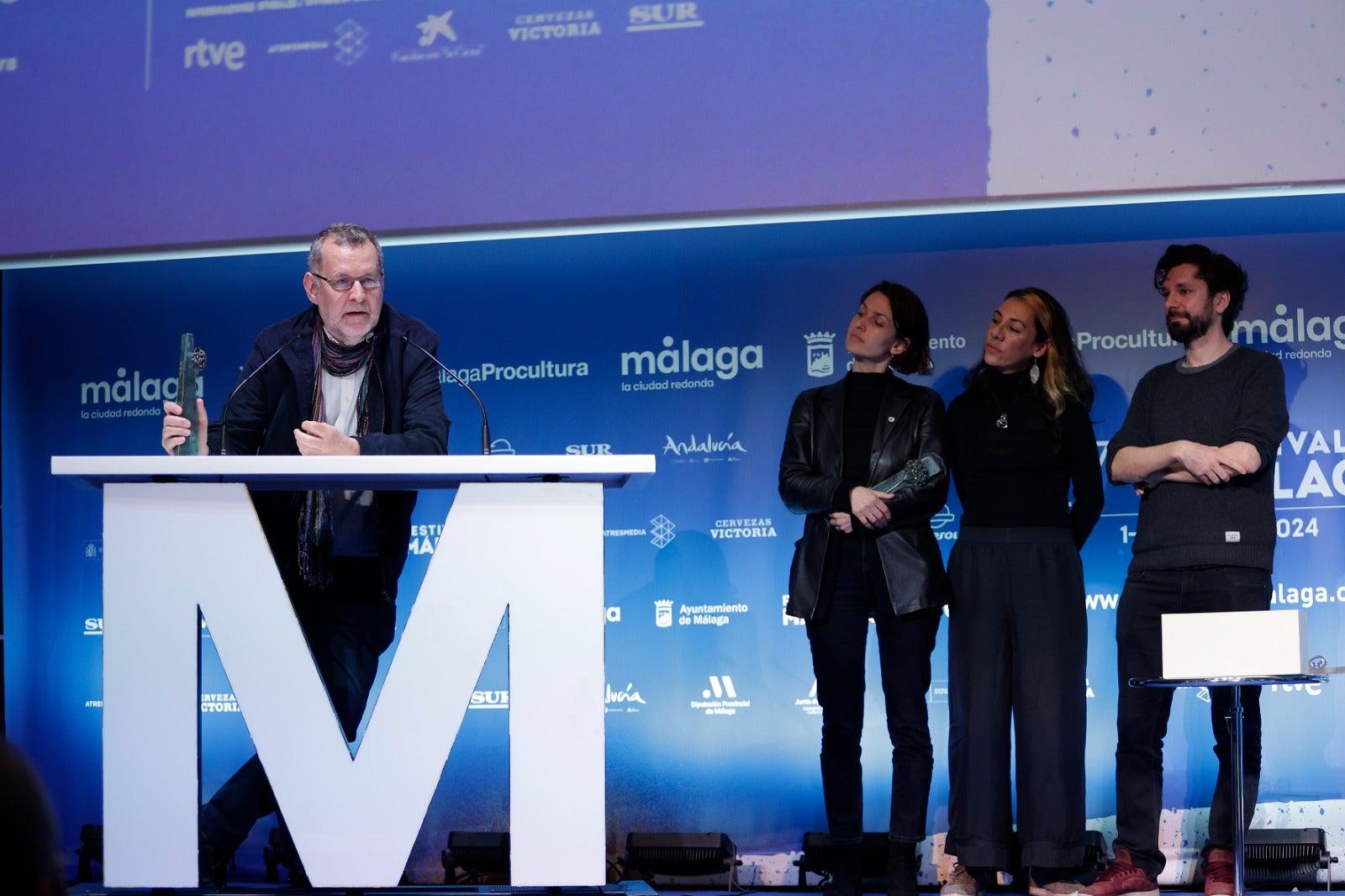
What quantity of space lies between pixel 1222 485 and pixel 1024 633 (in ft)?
2.08

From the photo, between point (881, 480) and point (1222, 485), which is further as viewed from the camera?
point (881, 480)

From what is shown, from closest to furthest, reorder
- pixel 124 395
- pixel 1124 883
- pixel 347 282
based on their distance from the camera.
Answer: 1. pixel 347 282
2. pixel 1124 883
3. pixel 124 395

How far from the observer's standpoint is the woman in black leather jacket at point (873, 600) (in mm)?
3652

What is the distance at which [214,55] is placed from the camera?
4.62 m

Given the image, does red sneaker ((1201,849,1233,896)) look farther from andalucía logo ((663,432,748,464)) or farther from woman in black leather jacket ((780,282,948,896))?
andalucía logo ((663,432,748,464))

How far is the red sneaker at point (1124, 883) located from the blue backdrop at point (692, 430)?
74cm

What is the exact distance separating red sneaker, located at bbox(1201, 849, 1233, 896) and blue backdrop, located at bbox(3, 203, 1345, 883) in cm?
60

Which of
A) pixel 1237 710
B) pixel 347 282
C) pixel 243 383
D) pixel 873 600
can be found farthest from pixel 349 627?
pixel 1237 710

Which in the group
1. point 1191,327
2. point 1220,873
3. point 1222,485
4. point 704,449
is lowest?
point 1220,873

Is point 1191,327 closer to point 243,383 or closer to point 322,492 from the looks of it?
point 322,492

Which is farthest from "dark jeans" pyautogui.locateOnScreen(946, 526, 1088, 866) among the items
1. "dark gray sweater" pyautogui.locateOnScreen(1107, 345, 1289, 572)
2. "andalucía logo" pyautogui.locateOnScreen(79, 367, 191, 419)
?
"andalucía logo" pyautogui.locateOnScreen(79, 367, 191, 419)

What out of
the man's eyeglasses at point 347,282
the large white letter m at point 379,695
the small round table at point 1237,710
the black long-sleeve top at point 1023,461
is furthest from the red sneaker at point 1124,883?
the man's eyeglasses at point 347,282

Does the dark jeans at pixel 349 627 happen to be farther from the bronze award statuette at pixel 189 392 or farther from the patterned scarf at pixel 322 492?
the bronze award statuette at pixel 189 392

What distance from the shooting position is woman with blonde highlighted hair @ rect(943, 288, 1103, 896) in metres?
3.66
